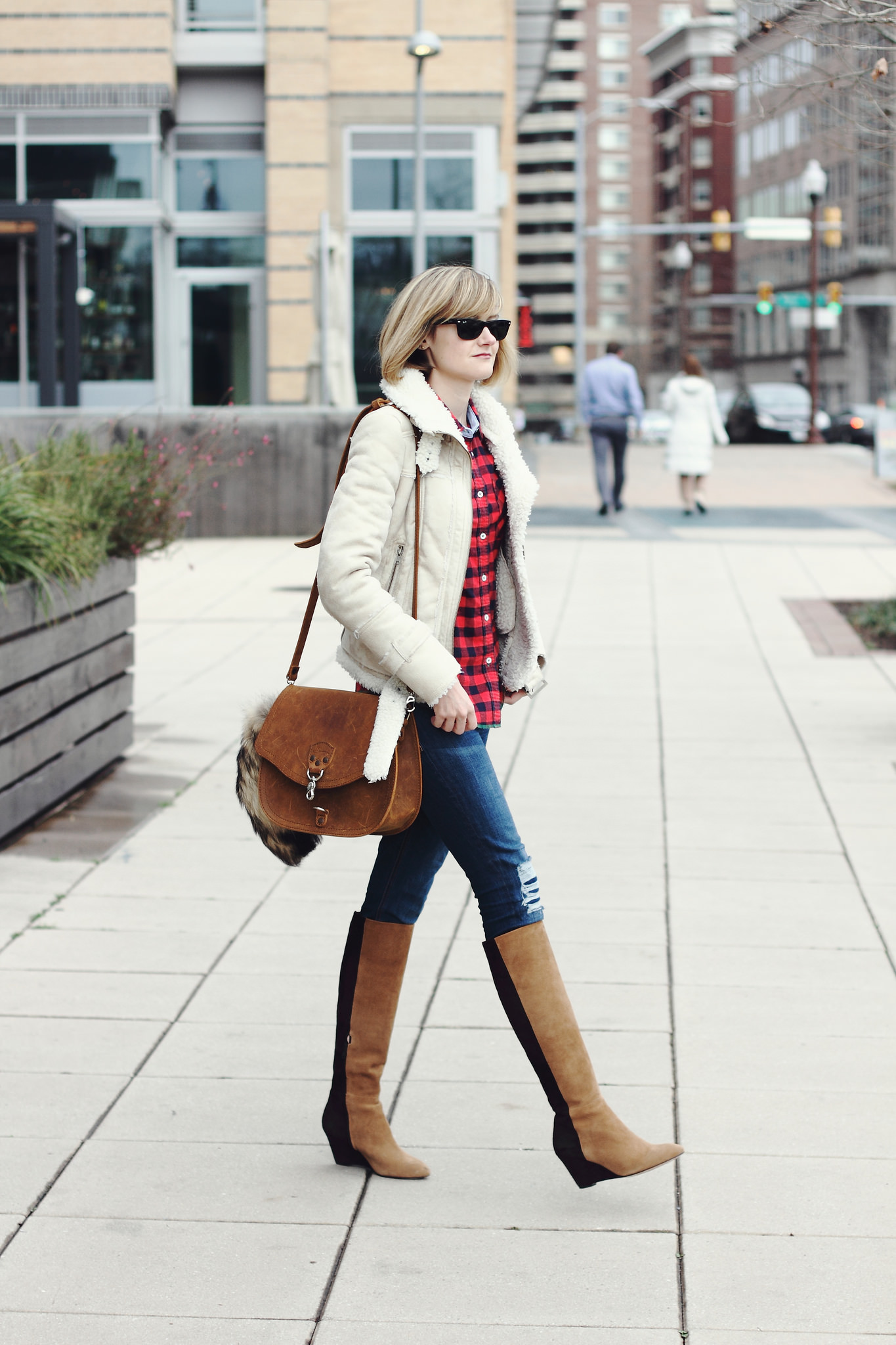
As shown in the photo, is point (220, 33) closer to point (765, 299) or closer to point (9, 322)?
point (9, 322)

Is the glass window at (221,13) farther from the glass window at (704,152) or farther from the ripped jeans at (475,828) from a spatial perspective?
the glass window at (704,152)

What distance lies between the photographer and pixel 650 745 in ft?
27.0

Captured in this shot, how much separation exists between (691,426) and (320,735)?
680 inches

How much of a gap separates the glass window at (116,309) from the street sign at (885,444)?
11.1m

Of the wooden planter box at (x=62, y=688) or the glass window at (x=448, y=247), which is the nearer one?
the wooden planter box at (x=62, y=688)

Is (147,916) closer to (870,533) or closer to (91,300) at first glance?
(870,533)

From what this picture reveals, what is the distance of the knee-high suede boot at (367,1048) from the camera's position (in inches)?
140

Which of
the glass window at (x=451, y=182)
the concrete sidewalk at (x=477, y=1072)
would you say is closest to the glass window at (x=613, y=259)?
the glass window at (x=451, y=182)

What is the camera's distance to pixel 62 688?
266 inches

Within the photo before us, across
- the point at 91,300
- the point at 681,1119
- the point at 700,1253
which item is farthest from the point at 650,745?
the point at 91,300

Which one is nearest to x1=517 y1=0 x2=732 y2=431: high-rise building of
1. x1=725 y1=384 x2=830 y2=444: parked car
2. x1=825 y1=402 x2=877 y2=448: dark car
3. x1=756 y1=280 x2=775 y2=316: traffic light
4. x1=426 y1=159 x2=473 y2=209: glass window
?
x1=756 y1=280 x2=775 y2=316: traffic light

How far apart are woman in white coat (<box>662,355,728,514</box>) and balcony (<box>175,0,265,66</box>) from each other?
10520 mm

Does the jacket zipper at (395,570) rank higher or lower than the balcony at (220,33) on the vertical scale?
lower

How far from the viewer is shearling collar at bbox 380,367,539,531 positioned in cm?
330
